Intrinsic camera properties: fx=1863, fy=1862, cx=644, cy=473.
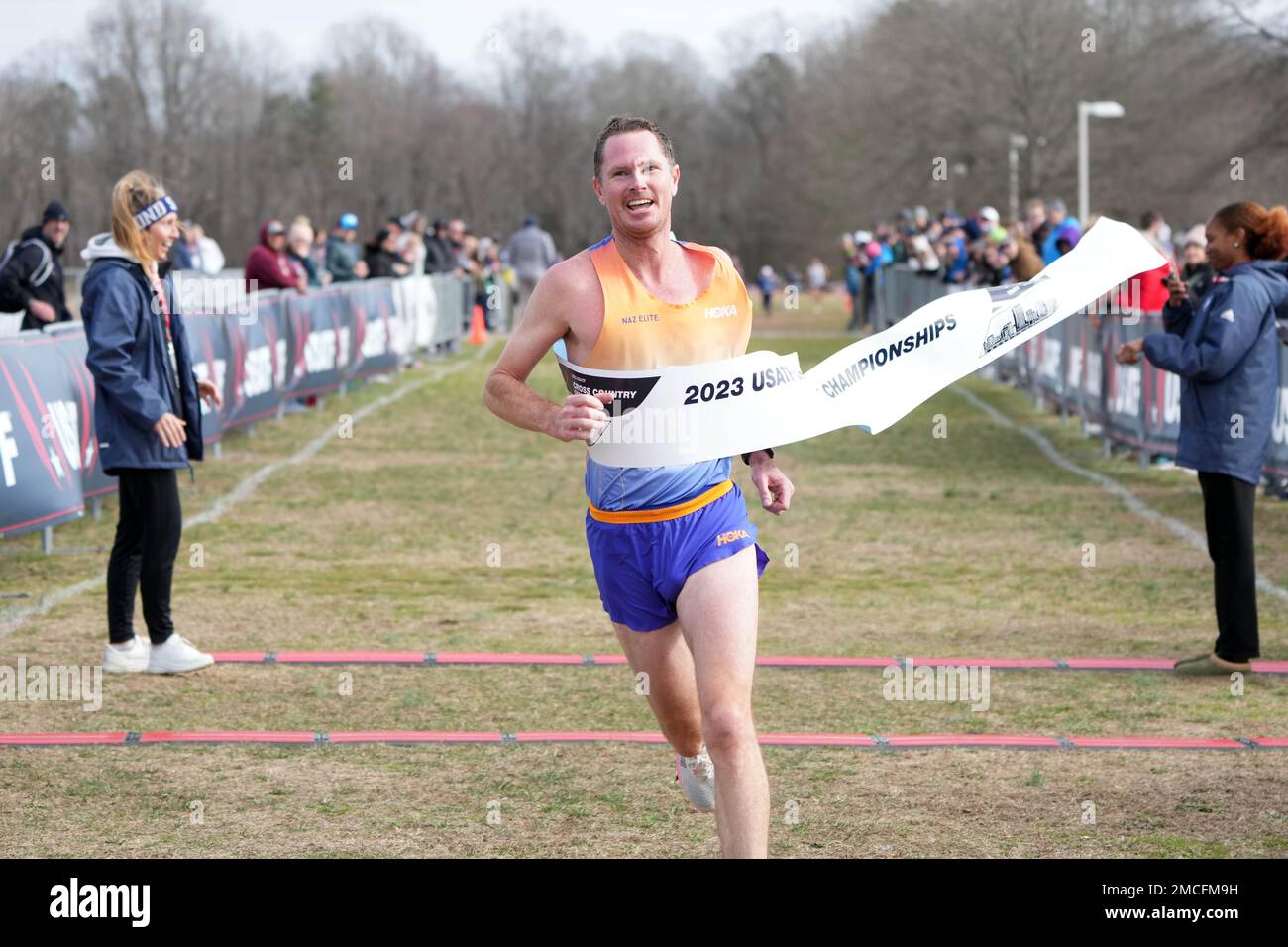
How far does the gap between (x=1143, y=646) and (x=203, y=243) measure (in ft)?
80.6

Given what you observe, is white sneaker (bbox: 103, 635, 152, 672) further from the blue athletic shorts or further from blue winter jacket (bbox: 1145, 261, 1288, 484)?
blue winter jacket (bbox: 1145, 261, 1288, 484)

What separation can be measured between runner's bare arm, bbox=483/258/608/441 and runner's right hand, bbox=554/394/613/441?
0.32 feet

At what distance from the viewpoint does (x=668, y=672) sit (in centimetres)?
561

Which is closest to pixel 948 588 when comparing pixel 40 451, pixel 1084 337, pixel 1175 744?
pixel 1175 744

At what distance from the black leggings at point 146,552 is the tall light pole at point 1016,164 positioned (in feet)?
178

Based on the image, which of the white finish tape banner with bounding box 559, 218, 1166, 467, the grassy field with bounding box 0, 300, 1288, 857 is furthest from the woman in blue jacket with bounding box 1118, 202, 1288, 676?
the white finish tape banner with bounding box 559, 218, 1166, 467

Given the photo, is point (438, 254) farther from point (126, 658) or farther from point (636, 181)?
point (636, 181)

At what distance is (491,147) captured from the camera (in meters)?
87.2

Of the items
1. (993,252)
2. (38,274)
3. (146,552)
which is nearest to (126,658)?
(146,552)

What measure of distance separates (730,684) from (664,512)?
1.93ft

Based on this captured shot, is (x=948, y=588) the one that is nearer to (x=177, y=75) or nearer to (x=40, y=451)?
(x=40, y=451)

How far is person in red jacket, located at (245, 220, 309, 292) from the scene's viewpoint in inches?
820

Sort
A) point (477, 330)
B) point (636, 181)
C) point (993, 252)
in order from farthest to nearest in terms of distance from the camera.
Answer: point (477, 330), point (993, 252), point (636, 181)

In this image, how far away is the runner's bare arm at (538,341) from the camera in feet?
17.7
